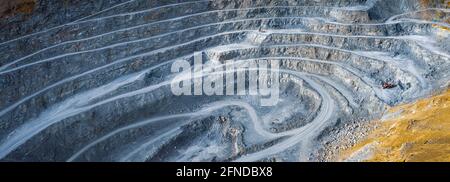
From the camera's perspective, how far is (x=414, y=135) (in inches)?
1598

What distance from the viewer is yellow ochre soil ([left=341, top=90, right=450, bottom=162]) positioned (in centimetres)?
3703

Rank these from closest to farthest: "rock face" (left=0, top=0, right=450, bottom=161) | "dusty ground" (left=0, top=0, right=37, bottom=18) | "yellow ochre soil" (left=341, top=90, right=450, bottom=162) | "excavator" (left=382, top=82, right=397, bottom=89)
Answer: "yellow ochre soil" (left=341, top=90, right=450, bottom=162) → "rock face" (left=0, top=0, right=450, bottom=161) → "excavator" (left=382, top=82, right=397, bottom=89) → "dusty ground" (left=0, top=0, right=37, bottom=18)

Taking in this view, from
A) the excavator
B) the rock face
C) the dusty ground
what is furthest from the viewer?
the dusty ground

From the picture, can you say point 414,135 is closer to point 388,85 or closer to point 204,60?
point 388,85

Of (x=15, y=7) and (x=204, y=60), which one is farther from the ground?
(x=15, y=7)

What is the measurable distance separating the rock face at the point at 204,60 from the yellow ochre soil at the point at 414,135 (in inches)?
152

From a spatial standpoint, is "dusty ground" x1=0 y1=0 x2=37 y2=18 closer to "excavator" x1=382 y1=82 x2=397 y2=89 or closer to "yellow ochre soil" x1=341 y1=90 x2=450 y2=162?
"yellow ochre soil" x1=341 y1=90 x2=450 y2=162

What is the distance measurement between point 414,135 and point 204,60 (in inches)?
1337

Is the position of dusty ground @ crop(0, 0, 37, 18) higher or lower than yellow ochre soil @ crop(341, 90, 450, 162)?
higher

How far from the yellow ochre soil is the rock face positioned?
3.87m

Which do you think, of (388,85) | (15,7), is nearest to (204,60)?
(388,85)

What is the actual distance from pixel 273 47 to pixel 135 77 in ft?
72.6

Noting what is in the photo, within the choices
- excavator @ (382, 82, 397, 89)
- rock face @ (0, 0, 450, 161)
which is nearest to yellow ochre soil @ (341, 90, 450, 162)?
rock face @ (0, 0, 450, 161)

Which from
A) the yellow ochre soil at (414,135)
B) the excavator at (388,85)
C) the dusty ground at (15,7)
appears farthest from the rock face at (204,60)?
the yellow ochre soil at (414,135)
